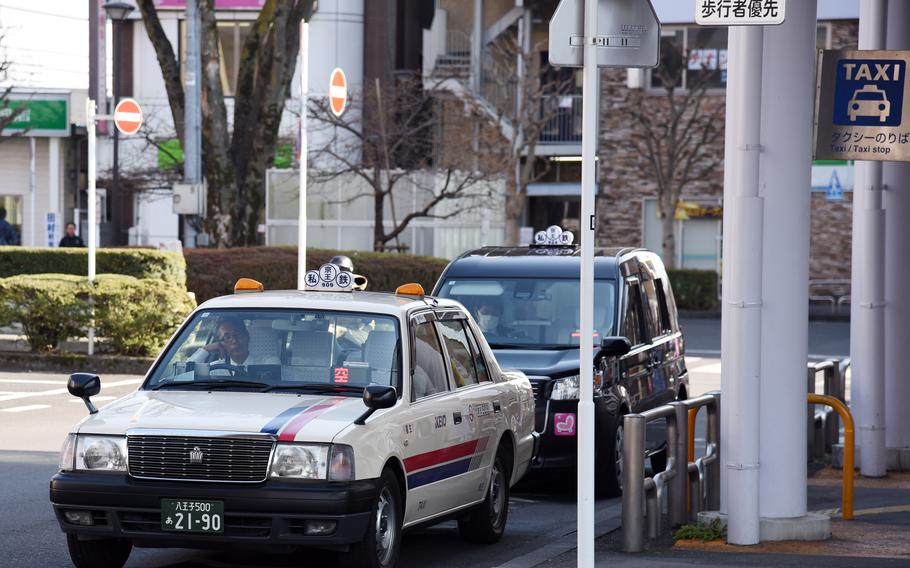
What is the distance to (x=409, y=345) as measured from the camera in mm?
8586

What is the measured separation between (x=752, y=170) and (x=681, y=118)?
119 feet

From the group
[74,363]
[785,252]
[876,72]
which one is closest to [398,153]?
[74,363]

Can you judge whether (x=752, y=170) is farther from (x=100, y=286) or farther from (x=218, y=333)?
(x=100, y=286)

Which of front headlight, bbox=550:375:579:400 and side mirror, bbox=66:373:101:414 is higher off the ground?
side mirror, bbox=66:373:101:414

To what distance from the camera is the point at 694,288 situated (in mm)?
40281

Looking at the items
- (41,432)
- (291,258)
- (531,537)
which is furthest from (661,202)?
(531,537)

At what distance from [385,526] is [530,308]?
496cm

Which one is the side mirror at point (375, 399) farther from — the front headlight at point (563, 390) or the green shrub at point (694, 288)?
the green shrub at point (694, 288)

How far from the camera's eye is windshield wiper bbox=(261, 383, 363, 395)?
8172mm

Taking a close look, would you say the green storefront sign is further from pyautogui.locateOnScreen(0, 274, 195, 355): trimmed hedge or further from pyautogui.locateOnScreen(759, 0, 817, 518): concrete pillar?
Answer: pyautogui.locateOnScreen(759, 0, 817, 518): concrete pillar

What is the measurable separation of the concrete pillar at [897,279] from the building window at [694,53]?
1191 inches

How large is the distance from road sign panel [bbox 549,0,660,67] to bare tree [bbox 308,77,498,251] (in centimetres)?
3113

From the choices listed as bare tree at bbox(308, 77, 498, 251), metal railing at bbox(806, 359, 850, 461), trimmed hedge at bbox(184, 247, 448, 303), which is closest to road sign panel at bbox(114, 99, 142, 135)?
trimmed hedge at bbox(184, 247, 448, 303)

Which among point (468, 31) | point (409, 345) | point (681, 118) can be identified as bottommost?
point (409, 345)
